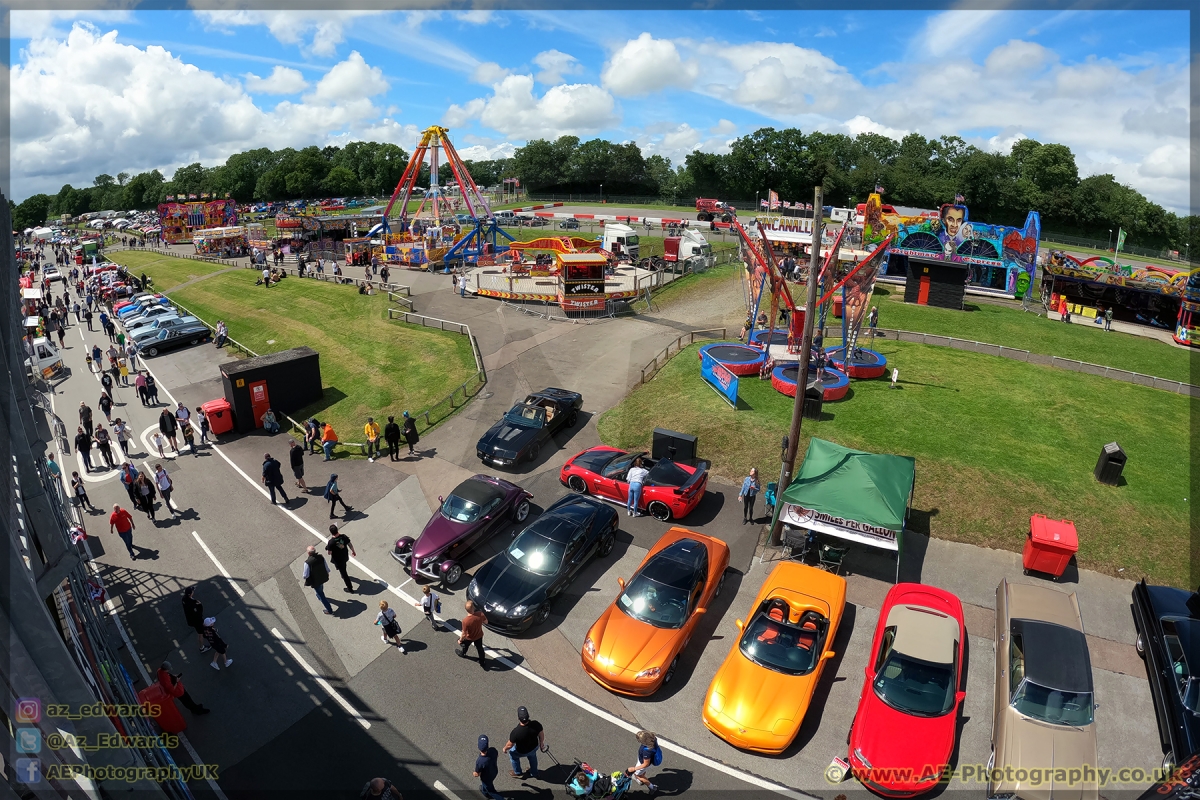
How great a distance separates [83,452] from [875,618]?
23406 mm

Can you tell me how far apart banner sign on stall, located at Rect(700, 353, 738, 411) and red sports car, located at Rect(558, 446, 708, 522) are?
4814mm

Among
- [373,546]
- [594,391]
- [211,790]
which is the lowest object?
[211,790]

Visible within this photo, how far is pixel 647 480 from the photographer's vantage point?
1599cm

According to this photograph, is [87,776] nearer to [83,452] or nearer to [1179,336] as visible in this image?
[83,452]

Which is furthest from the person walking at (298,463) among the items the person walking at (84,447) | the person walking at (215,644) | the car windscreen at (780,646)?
the car windscreen at (780,646)

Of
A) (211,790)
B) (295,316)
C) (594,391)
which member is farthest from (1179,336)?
(295,316)

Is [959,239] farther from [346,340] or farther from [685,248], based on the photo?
[346,340]

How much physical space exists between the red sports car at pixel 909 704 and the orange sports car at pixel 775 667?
33.8 inches

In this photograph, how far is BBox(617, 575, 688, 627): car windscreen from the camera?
11.1 metres

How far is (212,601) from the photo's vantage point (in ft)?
43.4

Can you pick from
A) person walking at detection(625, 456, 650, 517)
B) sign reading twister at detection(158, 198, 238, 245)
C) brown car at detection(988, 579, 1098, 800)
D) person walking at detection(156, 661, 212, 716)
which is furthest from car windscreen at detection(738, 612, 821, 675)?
sign reading twister at detection(158, 198, 238, 245)

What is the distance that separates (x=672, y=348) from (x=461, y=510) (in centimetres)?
1584

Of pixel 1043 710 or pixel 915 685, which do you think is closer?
pixel 1043 710

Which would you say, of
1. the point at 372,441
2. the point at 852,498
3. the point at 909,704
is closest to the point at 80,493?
the point at 372,441
